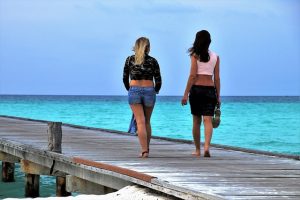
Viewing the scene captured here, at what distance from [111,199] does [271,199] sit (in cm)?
195

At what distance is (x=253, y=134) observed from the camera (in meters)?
54.9

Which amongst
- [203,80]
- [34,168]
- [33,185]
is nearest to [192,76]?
[203,80]

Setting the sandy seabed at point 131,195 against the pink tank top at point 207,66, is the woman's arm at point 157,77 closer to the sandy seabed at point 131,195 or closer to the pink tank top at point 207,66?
the pink tank top at point 207,66

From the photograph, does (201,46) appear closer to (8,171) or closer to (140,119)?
(140,119)

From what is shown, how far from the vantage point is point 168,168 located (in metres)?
10.4

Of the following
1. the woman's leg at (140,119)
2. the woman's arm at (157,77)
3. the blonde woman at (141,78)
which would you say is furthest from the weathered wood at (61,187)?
the woman's arm at (157,77)

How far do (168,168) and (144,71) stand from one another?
1.61 m

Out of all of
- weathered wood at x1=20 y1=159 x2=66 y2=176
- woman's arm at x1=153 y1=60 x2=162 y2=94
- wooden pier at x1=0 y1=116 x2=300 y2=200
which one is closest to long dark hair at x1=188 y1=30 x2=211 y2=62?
→ woman's arm at x1=153 y1=60 x2=162 y2=94

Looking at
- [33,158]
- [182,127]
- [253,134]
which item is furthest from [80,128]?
[182,127]

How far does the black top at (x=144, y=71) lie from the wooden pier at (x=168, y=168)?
118cm

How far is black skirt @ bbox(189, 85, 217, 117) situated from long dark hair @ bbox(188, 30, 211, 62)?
421 mm

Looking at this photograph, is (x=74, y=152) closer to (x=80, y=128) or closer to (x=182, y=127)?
(x=80, y=128)

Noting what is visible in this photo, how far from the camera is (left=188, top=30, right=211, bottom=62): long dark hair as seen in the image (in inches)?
440

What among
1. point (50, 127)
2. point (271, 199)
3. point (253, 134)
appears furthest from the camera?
point (253, 134)
